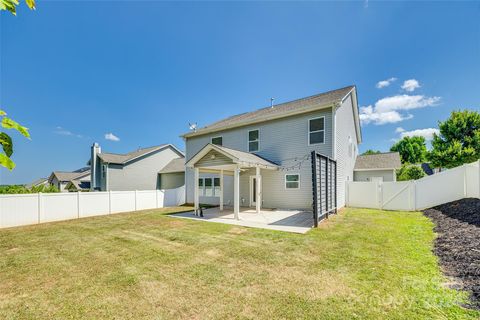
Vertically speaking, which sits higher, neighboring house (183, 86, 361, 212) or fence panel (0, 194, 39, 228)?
neighboring house (183, 86, 361, 212)

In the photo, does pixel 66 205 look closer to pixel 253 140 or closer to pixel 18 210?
pixel 18 210

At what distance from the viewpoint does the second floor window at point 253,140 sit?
13.7 m

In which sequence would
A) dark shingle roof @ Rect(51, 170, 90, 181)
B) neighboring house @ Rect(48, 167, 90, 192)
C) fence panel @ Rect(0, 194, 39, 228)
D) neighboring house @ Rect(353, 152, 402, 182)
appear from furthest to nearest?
dark shingle roof @ Rect(51, 170, 90, 181), neighboring house @ Rect(48, 167, 90, 192), neighboring house @ Rect(353, 152, 402, 182), fence panel @ Rect(0, 194, 39, 228)

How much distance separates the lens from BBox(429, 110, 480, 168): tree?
19484 millimetres

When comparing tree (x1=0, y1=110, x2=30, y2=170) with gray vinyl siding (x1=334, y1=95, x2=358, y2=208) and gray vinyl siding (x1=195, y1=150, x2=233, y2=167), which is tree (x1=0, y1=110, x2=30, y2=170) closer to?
gray vinyl siding (x1=195, y1=150, x2=233, y2=167)

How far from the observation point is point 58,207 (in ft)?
34.6

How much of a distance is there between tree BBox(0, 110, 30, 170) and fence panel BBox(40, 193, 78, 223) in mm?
12450

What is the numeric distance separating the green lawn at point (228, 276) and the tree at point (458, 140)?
765 inches

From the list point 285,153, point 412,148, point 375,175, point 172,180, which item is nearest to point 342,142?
point 285,153

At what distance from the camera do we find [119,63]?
50.5 feet

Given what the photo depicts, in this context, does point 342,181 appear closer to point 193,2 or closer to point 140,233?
point 140,233

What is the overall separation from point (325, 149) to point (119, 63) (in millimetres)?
15747

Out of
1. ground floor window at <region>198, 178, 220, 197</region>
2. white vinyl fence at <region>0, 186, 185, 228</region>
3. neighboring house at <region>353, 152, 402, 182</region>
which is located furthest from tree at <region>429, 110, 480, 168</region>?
white vinyl fence at <region>0, 186, 185, 228</region>

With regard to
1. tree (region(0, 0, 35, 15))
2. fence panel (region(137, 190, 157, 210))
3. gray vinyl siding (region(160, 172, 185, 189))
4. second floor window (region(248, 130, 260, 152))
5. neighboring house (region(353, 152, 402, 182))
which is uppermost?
second floor window (region(248, 130, 260, 152))
